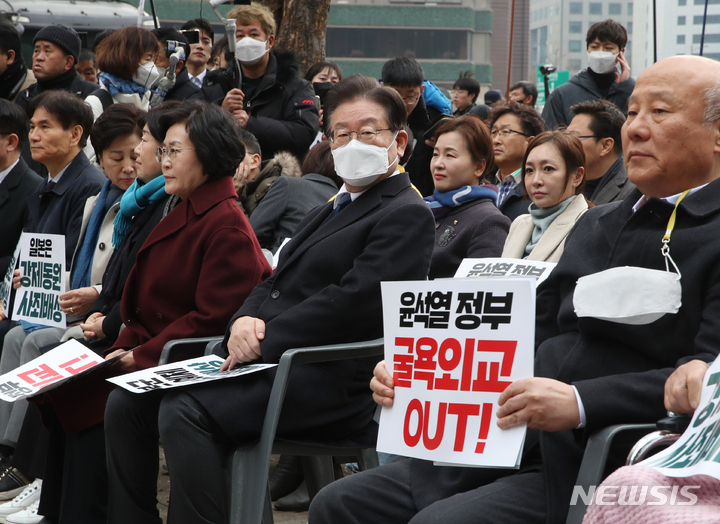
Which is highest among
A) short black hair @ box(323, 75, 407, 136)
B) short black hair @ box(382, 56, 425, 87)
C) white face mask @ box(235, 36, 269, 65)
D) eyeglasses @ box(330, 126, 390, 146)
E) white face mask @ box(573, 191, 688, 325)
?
white face mask @ box(235, 36, 269, 65)

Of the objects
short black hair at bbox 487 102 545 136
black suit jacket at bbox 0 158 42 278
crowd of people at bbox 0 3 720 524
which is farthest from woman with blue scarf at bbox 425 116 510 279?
black suit jacket at bbox 0 158 42 278

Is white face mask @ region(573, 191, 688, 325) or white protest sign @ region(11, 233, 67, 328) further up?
white face mask @ region(573, 191, 688, 325)

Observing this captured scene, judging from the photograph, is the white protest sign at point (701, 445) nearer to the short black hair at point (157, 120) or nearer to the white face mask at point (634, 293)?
the white face mask at point (634, 293)

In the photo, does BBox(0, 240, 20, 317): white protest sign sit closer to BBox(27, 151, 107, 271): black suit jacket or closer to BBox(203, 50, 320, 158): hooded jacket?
BBox(27, 151, 107, 271): black suit jacket

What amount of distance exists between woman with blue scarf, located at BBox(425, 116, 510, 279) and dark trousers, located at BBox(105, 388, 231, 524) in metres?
1.69

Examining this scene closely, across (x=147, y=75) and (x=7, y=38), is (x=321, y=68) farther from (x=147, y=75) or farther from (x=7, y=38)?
(x=7, y=38)

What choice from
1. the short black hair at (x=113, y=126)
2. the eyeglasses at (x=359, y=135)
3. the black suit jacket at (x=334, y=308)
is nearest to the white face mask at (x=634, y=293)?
the black suit jacket at (x=334, y=308)

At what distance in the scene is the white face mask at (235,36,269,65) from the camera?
626 centimetres

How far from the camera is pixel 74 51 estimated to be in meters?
6.92

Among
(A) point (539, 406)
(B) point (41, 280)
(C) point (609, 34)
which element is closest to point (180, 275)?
(B) point (41, 280)

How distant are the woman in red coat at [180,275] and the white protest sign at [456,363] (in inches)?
52.2

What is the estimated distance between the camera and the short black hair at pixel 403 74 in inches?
254

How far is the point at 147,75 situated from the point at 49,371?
322 centimetres

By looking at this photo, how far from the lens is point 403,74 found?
6.47 metres
